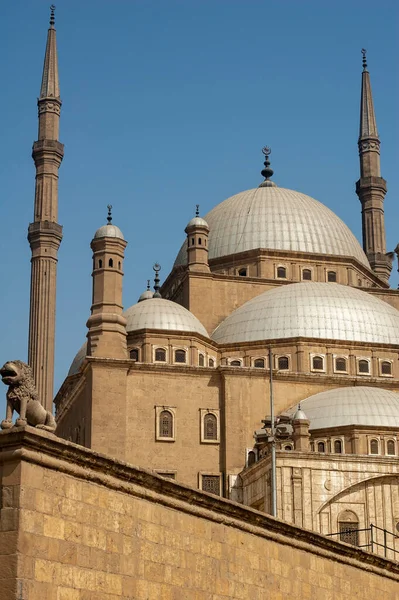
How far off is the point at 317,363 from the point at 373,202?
12.9 m

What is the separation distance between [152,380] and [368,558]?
694 inches

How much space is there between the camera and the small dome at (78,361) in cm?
3698

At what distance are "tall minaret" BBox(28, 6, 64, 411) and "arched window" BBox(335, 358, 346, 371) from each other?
8852 millimetres

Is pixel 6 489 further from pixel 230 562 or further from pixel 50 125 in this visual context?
pixel 50 125

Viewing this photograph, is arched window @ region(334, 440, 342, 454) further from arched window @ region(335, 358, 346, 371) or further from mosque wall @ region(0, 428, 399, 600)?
mosque wall @ region(0, 428, 399, 600)

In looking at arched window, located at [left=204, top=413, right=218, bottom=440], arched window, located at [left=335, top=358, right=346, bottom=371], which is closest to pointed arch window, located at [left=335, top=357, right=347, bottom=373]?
arched window, located at [left=335, top=358, right=346, bottom=371]

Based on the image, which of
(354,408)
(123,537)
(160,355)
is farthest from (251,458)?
(123,537)

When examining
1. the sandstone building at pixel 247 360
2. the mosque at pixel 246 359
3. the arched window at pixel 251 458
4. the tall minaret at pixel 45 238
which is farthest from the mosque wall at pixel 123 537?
the tall minaret at pixel 45 238

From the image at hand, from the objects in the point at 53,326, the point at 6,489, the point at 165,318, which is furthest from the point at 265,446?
the point at 6,489

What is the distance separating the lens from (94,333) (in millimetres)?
30953

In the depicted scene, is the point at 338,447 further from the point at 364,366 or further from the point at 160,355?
the point at 160,355

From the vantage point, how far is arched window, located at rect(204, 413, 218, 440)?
3100cm

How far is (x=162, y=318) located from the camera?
33969 mm

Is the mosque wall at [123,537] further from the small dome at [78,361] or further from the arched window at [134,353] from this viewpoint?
the small dome at [78,361]
